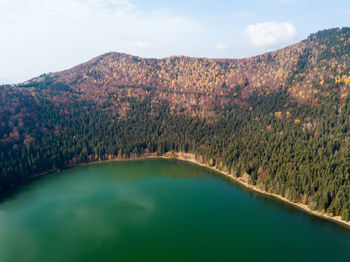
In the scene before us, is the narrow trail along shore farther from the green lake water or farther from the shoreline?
the green lake water

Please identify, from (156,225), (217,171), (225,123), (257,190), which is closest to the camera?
(156,225)

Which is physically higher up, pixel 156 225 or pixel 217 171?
pixel 156 225

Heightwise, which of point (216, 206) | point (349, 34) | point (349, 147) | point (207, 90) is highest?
point (349, 34)

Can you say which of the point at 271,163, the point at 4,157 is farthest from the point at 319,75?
the point at 4,157

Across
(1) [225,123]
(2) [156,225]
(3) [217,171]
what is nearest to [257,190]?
(3) [217,171]

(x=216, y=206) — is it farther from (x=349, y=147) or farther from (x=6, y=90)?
(x=6, y=90)

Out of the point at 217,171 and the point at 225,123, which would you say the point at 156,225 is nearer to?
the point at 217,171

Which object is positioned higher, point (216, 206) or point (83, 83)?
point (83, 83)
